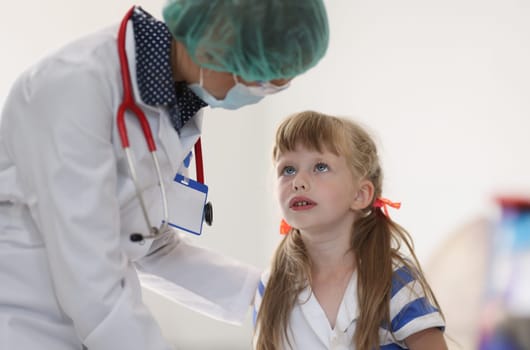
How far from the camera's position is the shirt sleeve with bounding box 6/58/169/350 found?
3.89 feet

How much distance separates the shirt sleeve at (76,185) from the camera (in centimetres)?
118

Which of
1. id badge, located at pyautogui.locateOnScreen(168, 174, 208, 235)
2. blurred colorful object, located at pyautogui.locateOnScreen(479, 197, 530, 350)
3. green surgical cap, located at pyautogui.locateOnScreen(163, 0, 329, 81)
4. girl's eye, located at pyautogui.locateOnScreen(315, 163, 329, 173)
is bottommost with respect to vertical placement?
blurred colorful object, located at pyautogui.locateOnScreen(479, 197, 530, 350)

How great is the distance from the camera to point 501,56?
8.05 feet

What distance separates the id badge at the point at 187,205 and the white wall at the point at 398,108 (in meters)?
0.78

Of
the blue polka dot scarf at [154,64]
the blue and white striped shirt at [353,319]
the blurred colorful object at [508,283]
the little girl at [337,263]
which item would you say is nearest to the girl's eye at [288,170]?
the little girl at [337,263]

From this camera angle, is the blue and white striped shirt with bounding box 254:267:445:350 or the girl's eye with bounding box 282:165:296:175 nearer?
the blue and white striped shirt with bounding box 254:267:445:350

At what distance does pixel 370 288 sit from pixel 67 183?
76cm

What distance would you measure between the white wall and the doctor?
3.50ft

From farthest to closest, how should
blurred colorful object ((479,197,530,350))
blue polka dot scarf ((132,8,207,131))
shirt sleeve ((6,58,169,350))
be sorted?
1. blurred colorful object ((479,197,530,350))
2. blue polka dot scarf ((132,8,207,131))
3. shirt sleeve ((6,58,169,350))

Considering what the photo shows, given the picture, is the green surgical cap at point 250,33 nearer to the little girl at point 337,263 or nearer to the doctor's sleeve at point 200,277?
the little girl at point 337,263

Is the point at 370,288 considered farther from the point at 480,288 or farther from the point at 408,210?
the point at 408,210

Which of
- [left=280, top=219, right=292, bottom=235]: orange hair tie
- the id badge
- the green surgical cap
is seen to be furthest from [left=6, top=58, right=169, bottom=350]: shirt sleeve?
[left=280, top=219, right=292, bottom=235]: orange hair tie

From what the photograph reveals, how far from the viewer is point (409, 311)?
63.2 inches

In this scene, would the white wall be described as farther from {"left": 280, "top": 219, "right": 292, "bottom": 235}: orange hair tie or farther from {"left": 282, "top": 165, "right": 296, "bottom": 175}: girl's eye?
{"left": 282, "top": 165, "right": 296, "bottom": 175}: girl's eye
